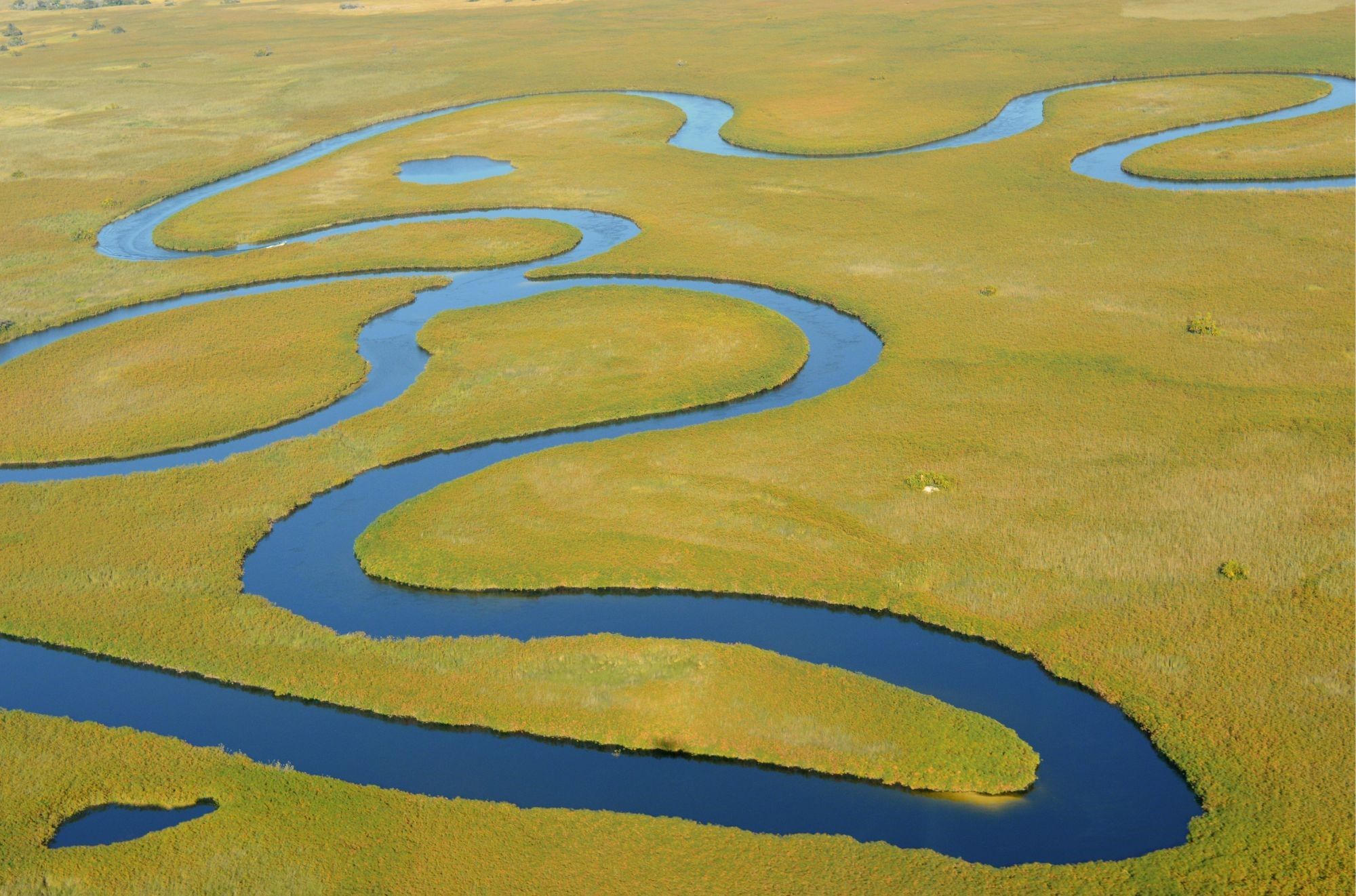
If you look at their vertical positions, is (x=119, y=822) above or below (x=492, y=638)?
below

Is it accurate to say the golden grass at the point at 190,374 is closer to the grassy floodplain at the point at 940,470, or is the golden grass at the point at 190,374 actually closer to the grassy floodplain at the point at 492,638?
the grassy floodplain at the point at 492,638

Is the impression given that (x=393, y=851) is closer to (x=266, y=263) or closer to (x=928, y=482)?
(x=928, y=482)

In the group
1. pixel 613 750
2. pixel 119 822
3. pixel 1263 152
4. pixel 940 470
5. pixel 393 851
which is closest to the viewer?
pixel 393 851

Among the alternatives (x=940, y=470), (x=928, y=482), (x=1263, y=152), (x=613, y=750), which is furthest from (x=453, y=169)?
(x=613, y=750)

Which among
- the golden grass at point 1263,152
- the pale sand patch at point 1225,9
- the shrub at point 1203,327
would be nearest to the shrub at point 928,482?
the shrub at point 1203,327

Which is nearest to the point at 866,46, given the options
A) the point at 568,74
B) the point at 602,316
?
the point at 568,74

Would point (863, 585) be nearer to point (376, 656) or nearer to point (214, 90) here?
point (376, 656)
